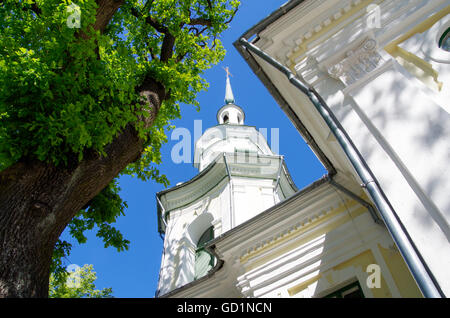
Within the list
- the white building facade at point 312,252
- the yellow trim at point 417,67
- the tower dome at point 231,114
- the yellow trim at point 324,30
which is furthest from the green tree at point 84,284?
the tower dome at point 231,114

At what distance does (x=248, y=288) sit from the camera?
6.53 m

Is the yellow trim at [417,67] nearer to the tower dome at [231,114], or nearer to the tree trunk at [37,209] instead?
the tree trunk at [37,209]

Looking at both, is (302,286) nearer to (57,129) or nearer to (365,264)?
(365,264)

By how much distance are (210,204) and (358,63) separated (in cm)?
1160

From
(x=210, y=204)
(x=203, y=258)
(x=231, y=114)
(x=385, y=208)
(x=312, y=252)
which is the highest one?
(x=231, y=114)

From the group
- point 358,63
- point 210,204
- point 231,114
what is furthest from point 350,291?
point 231,114

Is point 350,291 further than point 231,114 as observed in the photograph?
No

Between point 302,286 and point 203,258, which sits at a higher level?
→ point 203,258

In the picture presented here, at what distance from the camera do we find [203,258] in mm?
14289

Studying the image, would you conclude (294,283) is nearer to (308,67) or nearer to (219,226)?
(308,67)

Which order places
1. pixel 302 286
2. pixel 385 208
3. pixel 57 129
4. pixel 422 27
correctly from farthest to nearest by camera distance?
pixel 302 286 → pixel 422 27 → pixel 57 129 → pixel 385 208

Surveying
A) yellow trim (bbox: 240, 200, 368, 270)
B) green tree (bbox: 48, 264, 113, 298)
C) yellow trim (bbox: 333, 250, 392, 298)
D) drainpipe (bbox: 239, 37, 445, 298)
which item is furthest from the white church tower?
drainpipe (bbox: 239, 37, 445, 298)

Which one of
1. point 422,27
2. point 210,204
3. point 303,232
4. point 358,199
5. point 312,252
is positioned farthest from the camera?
point 210,204
